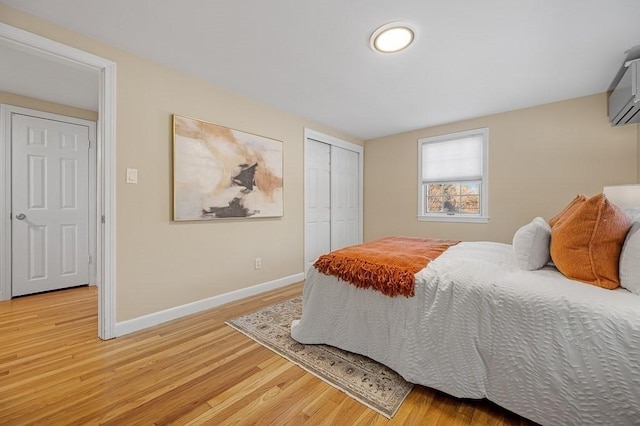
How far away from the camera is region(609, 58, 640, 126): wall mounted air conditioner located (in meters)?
2.11

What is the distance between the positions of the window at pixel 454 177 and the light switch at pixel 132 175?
3651mm

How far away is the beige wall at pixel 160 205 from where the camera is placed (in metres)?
2.14

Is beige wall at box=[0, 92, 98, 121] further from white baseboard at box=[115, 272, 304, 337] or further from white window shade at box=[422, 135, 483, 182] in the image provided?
white window shade at box=[422, 135, 483, 182]

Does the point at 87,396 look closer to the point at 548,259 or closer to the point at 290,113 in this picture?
the point at 548,259

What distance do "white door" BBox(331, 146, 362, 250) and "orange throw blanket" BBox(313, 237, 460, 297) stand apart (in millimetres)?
2210

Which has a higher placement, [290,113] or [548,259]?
[290,113]

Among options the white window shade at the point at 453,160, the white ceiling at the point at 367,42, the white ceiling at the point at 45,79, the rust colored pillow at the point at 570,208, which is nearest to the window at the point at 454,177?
the white window shade at the point at 453,160

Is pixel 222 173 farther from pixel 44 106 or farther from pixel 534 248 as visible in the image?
pixel 534 248

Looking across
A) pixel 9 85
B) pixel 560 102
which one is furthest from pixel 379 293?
pixel 9 85

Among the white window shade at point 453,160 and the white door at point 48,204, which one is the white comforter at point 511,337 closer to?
the white window shade at point 453,160

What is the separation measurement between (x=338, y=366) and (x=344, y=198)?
312cm

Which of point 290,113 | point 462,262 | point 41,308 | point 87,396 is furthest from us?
point 290,113

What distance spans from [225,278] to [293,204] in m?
1.32

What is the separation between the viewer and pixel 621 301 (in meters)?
1.12
